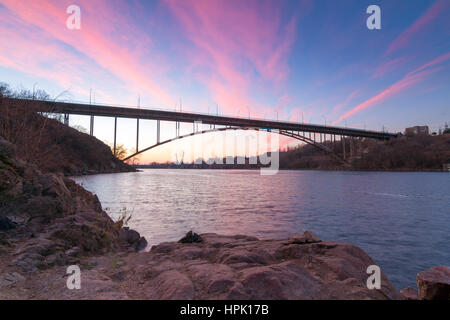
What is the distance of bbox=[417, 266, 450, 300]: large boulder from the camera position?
2799 millimetres

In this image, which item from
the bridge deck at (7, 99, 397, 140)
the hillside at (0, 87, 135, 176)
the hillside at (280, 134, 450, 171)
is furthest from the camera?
the hillside at (280, 134, 450, 171)

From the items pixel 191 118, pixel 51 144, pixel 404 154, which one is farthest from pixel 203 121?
pixel 404 154

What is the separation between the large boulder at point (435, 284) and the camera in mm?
2799

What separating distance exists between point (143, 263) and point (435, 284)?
385cm

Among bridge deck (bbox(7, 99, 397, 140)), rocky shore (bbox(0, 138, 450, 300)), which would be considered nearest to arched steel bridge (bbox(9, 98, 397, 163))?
bridge deck (bbox(7, 99, 397, 140))

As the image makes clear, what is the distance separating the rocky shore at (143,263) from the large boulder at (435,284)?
0.01 m

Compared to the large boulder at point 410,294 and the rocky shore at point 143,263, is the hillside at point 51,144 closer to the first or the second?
the rocky shore at point 143,263

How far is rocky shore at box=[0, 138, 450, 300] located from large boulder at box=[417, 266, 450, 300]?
10 millimetres

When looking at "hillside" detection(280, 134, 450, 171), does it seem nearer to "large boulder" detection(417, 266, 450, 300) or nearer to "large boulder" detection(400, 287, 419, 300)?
"large boulder" detection(400, 287, 419, 300)

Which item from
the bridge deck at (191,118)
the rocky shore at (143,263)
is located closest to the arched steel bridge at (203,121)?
the bridge deck at (191,118)

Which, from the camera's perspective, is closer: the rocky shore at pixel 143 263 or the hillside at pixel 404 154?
the rocky shore at pixel 143 263

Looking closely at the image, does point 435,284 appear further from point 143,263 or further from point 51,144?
point 51,144

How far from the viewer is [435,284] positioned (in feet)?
9.29
